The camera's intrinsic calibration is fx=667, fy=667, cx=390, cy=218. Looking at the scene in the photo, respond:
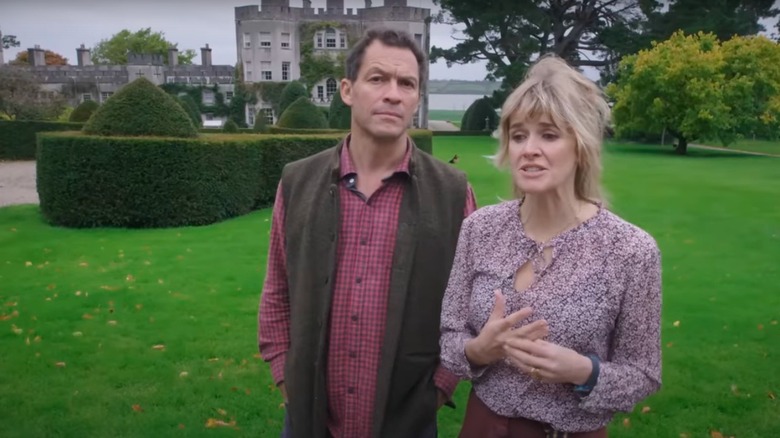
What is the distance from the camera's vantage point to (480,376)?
1.79 meters

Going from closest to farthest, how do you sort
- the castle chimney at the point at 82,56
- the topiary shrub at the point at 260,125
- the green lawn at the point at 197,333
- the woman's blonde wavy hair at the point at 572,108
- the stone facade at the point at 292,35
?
the woman's blonde wavy hair at the point at 572,108, the green lawn at the point at 197,333, the topiary shrub at the point at 260,125, the stone facade at the point at 292,35, the castle chimney at the point at 82,56

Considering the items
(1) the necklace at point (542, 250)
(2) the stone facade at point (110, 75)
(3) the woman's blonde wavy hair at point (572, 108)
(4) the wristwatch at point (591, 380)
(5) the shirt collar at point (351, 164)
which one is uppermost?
(2) the stone facade at point (110, 75)

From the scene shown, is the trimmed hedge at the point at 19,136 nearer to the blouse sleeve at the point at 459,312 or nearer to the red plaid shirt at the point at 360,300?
the red plaid shirt at the point at 360,300

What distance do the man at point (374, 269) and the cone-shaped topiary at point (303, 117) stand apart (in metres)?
19.6

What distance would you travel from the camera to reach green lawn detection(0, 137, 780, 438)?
14.3 ft

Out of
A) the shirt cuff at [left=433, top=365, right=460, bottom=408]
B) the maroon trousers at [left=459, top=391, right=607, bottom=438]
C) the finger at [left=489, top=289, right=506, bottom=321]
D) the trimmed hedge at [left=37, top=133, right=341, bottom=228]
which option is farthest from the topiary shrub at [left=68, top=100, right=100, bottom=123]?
the finger at [left=489, top=289, right=506, bottom=321]

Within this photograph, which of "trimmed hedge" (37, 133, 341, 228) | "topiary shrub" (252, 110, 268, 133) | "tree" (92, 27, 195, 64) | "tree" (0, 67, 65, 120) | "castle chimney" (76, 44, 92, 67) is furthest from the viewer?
"tree" (92, 27, 195, 64)

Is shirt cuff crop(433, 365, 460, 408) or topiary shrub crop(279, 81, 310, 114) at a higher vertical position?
topiary shrub crop(279, 81, 310, 114)

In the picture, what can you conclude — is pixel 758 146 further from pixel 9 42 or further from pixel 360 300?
pixel 9 42

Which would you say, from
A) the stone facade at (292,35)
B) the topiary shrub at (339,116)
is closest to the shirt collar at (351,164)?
the topiary shrub at (339,116)

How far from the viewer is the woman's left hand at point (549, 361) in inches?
61.4

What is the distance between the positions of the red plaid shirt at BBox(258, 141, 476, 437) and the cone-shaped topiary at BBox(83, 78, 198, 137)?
1007cm

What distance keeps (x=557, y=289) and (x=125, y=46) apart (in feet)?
245

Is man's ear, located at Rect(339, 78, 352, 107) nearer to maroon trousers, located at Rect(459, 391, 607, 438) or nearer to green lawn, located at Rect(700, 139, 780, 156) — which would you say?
maroon trousers, located at Rect(459, 391, 607, 438)
